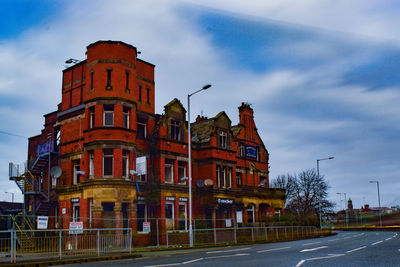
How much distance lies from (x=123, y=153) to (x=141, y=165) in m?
1.78

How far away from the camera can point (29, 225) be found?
34.9 metres

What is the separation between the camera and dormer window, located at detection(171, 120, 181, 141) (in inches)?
1578

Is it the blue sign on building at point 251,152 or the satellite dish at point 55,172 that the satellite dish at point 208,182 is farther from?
the satellite dish at point 55,172

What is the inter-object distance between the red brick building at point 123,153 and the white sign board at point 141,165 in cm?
8

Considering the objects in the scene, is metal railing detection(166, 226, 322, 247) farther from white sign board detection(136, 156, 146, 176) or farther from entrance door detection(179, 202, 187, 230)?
white sign board detection(136, 156, 146, 176)

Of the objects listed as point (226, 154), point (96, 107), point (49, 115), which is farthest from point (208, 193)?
point (49, 115)

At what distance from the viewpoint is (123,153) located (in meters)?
34.8

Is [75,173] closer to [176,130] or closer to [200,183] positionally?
[176,130]

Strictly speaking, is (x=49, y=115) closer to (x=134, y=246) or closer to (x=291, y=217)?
(x=134, y=246)

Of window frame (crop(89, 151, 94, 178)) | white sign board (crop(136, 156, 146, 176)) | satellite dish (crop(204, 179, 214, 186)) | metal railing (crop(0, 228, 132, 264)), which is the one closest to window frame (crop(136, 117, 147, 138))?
white sign board (crop(136, 156, 146, 176))

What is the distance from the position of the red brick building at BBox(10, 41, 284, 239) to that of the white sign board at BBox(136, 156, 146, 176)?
0.08m

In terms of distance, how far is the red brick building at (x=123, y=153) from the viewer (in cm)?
3378

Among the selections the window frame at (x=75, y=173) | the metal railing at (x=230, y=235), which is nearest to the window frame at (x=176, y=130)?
the window frame at (x=75, y=173)

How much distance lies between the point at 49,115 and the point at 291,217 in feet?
87.9
